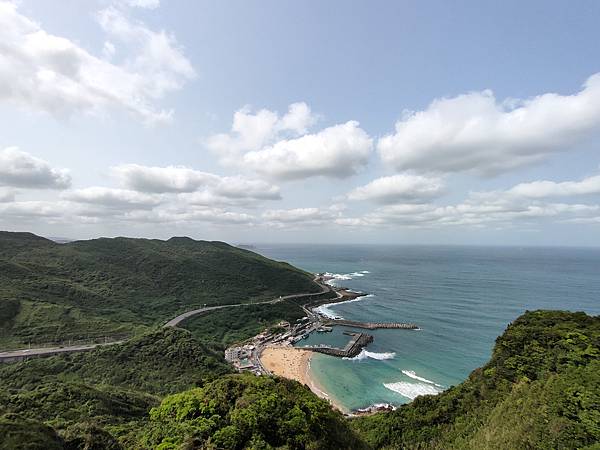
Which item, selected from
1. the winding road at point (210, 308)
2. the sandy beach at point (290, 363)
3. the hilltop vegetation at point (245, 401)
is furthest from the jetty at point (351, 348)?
the winding road at point (210, 308)

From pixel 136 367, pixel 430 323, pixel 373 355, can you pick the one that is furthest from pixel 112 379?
pixel 430 323

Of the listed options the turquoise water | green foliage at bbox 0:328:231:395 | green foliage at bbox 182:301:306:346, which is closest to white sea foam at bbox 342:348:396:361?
the turquoise water

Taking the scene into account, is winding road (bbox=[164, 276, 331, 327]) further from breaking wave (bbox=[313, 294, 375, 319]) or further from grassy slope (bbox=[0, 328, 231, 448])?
grassy slope (bbox=[0, 328, 231, 448])

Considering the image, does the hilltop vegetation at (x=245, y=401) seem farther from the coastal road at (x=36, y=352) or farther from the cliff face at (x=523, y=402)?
the coastal road at (x=36, y=352)

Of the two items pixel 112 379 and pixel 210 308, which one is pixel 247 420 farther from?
pixel 210 308

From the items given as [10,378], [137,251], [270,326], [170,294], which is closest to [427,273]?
[270,326]


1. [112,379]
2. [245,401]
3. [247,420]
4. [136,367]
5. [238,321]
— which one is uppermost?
[245,401]

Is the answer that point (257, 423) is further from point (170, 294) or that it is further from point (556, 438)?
point (170, 294)
